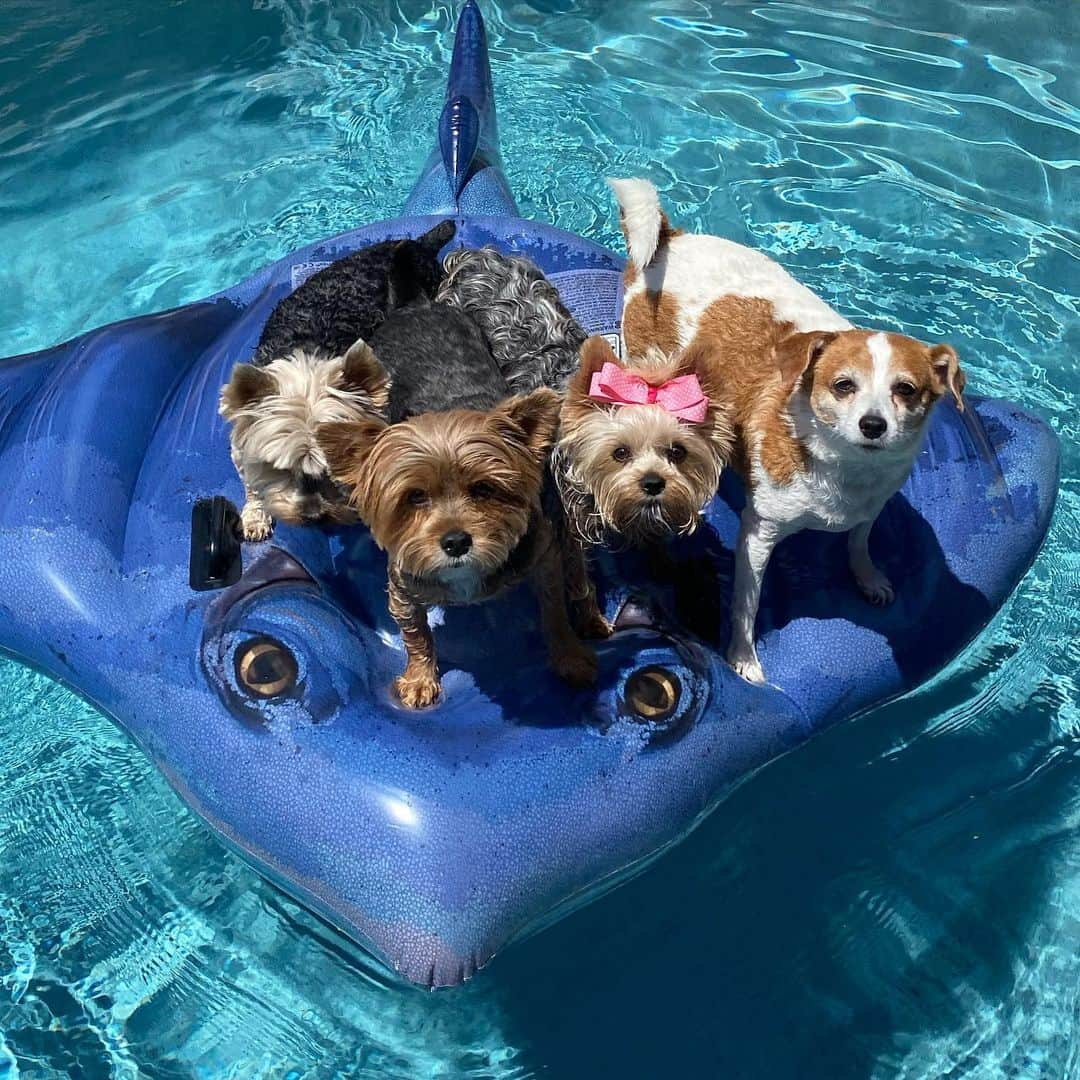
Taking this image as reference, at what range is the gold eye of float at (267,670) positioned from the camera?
15.4 feet

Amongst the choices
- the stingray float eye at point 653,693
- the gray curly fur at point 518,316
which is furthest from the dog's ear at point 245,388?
the stingray float eye at point 653,693

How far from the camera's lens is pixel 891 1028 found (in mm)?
5336

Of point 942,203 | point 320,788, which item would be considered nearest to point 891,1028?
point 320,788

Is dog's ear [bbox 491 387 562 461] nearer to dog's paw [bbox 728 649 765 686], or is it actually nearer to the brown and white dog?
the brown and white dog

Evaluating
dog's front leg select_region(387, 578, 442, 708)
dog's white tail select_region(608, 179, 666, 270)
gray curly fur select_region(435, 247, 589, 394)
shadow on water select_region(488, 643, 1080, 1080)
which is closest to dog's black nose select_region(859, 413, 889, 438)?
gray curly fur select_region(435, 247, 589, 394)

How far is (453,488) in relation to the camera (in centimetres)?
402

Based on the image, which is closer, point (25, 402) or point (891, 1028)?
point (891, 1028)

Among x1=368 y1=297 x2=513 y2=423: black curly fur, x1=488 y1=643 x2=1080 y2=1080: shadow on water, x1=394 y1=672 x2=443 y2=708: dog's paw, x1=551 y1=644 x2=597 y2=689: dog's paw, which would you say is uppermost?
x1=368 y1=297 x2=513 y2=423: black curly fur

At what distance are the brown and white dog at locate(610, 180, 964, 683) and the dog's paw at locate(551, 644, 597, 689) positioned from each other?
79 centimetres

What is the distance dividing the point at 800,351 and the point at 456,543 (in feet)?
5.59

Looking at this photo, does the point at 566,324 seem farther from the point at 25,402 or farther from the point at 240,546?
the point at 25,402

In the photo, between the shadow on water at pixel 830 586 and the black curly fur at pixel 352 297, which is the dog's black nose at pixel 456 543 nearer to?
the shadow on water at pixel 830 586

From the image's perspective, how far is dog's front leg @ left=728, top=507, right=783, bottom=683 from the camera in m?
4.98

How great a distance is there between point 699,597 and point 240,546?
2295mm
